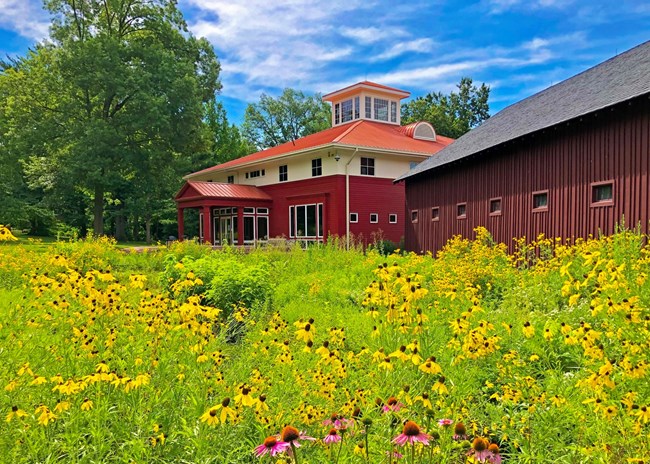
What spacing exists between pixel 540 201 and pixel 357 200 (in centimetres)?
1006

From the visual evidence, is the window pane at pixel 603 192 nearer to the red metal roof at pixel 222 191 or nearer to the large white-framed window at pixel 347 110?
the red metal roof at pixel 222 191

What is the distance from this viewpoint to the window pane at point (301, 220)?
22062 mm

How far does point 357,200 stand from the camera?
67.8 feet

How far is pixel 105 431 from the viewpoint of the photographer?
2293 millimetres

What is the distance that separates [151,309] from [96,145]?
24.0 metres

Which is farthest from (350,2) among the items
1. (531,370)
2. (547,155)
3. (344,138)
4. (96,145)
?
(96,145)

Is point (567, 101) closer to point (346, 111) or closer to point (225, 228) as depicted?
point (346, 111)

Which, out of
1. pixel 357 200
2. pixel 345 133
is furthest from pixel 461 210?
pixel 345 133

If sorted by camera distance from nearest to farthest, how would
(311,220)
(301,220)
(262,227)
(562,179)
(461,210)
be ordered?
(562,179), (461,210), (311,220), (301,220), (262,227)

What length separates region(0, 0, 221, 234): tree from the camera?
24.6 metres

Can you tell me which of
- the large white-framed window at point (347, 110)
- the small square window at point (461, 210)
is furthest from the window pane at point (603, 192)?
the large white-framed window at point (347, 110)

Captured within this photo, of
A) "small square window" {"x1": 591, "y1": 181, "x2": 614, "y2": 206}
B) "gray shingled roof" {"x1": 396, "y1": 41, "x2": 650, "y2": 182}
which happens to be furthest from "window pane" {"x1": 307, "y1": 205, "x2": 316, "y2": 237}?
"small square window" {"x1": 591, "y1": 181, "x2": 614, "y2": 206}

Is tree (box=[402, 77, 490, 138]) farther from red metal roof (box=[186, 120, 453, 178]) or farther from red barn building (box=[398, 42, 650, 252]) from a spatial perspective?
red barn building (box=[398, 42, 650, 252])

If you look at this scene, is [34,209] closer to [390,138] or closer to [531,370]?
[390,138]
